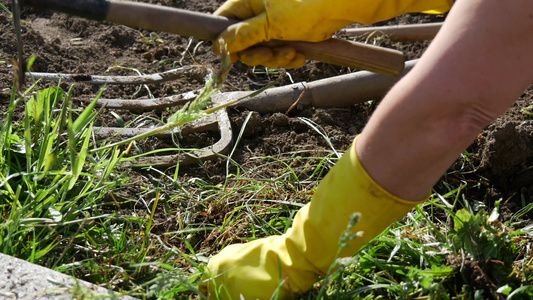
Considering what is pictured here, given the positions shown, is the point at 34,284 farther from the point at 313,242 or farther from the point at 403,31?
the point at 403,31

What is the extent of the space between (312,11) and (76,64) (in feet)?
5.32

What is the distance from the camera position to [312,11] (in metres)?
2.31

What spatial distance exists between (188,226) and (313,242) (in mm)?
675

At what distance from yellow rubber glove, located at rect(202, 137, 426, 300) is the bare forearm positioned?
11 centimetres

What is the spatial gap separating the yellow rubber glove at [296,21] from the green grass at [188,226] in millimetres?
488

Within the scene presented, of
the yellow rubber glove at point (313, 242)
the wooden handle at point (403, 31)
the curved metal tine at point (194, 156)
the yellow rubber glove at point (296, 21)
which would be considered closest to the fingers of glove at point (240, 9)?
the yellow rubber glove at point (296, 21)

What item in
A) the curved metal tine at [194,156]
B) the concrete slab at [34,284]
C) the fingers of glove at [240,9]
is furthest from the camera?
the curved metal tine at [194,156]

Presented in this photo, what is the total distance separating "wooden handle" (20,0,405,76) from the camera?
225 centimetres

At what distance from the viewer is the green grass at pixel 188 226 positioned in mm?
1955

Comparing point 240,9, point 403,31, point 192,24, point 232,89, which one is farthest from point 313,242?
point 403,31

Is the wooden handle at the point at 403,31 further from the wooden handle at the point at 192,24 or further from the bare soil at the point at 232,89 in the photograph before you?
the wooden handle at the point at 192,24

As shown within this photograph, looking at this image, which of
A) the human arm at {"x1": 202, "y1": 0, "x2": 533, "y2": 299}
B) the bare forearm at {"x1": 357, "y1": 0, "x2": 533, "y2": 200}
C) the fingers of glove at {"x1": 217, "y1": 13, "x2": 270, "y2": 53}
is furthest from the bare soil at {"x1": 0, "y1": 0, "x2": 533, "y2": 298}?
the bare forearm at {"x1": 357, "y1": 0, "x2": 533, "y2": 200}

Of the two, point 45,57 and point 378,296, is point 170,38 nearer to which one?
point 45,57

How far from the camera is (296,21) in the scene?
2.33m
